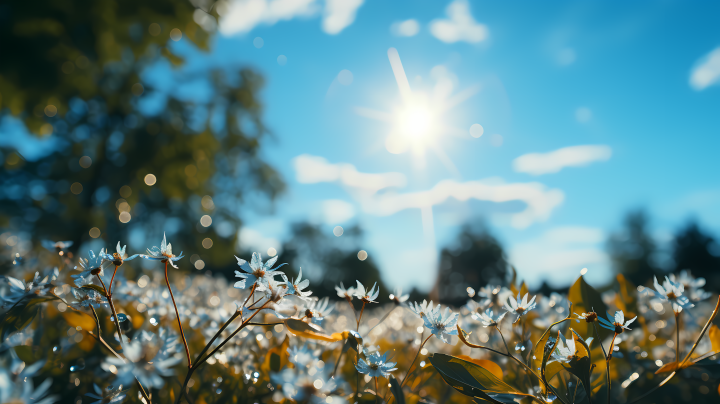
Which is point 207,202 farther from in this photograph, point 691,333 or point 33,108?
point 691,333

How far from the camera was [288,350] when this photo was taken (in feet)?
3.31

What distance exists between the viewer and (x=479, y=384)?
0.84 meters

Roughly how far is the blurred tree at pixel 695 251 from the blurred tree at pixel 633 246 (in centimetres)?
334

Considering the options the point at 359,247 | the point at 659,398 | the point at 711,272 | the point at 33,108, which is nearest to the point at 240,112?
the point at 33,108

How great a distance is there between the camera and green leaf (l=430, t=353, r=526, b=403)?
0.81 m

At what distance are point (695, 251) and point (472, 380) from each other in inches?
1780

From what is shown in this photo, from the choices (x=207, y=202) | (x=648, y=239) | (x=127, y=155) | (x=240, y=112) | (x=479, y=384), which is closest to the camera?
(x=479, y=384)

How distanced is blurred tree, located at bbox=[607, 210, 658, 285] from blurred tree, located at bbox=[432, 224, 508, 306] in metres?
15.4

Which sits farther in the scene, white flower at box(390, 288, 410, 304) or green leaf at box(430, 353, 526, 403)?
white flower at box(390, 288, 410, 304)

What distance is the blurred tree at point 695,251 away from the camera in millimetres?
32188

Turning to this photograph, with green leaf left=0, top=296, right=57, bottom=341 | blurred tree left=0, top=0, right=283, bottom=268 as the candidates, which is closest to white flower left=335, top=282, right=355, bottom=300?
green leaf left=0, top=296, right=57, bottom=341

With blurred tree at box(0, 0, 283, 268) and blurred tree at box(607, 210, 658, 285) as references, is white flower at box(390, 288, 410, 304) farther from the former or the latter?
blurred tree at box(607, 210, 658, 285)

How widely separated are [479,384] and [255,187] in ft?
62.2

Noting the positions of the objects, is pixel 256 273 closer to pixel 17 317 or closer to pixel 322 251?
pixel 17 317
